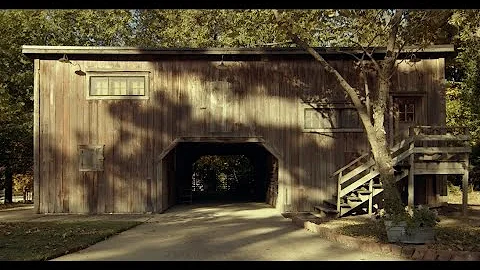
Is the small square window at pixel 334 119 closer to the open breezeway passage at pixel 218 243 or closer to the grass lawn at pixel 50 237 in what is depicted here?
the open breezeway passage at pixel 218 243

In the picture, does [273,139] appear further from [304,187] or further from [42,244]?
[42,244]

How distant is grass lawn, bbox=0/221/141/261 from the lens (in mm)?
8430

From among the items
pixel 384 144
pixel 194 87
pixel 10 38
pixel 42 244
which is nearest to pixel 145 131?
pixel 194 87

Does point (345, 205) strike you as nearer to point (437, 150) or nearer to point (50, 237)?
point (437, 150)

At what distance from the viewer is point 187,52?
1712cm

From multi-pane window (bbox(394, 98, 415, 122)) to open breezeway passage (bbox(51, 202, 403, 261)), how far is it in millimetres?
5990

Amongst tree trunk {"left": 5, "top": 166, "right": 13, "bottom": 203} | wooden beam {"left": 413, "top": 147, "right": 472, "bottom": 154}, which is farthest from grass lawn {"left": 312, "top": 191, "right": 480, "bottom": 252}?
tree trunk {"left": 5, "top": 166, "right": 13, "bottom": 203}

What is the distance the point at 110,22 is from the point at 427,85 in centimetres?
2359

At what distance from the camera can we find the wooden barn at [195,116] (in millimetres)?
17141

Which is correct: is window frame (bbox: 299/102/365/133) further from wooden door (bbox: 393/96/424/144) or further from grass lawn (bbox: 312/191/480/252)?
grass lawn (bbox: 312/191/480/252)

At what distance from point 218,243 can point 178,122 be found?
784 cm

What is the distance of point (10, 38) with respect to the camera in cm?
2634

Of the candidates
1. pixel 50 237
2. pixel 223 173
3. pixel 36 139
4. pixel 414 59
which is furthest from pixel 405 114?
pixel 223 173

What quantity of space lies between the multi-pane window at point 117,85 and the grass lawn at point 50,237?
16.5 feet
